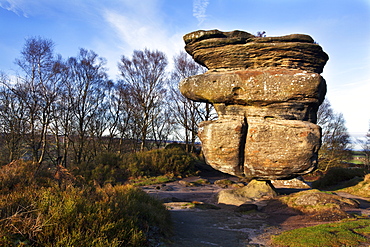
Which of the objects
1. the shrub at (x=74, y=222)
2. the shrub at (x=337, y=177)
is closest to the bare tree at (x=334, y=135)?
the shrub at (x=337, y=177)

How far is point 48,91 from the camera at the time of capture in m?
17.2

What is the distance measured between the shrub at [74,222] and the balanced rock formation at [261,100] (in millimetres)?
4189

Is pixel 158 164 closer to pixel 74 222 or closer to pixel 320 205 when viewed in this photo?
pixel 320 205

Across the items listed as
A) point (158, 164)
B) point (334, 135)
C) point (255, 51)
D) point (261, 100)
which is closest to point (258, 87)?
point (261, 100)

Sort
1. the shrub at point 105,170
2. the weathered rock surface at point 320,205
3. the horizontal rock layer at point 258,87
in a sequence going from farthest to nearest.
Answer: the shrub at point 105,170 < the horizontal rock layer at point 258,87 < the weathered rock surface at point 320,205

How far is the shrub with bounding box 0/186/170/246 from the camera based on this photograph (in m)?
3.54

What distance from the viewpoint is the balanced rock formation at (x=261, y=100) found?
8.04 m


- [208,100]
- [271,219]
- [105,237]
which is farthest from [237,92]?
[105,237]

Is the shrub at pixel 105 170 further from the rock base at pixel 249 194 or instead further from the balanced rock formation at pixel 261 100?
the balanced rock formation at pixel 261 100

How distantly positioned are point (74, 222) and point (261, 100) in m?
6.64

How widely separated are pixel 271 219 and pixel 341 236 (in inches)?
99.5

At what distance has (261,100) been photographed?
8.38 metres

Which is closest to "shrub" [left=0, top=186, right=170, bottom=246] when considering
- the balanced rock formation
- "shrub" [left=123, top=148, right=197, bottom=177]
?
the balanced rock formation

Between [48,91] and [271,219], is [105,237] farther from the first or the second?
[48,91]
